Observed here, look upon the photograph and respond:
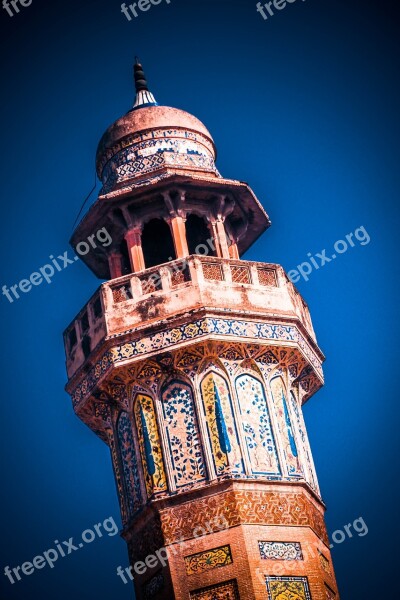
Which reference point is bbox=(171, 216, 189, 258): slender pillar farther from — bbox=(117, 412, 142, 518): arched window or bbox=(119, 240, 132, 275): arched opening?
bbox=(117, 412, 142, 518): arched window

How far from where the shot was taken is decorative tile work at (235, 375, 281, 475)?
1531cm

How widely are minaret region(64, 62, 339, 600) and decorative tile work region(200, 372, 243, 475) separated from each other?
14 mm

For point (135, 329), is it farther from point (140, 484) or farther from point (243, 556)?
point (243, 556)

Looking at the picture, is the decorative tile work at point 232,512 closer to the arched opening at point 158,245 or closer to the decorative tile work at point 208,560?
the decorative tile work at point 208,560

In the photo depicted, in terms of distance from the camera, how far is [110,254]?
17688mm

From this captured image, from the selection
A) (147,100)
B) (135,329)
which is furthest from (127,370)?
(147,100)

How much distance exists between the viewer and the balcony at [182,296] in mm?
15797

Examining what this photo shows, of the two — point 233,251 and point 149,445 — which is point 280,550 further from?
point 233,251

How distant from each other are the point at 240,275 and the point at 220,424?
1.89m

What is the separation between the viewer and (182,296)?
15805 millimetres

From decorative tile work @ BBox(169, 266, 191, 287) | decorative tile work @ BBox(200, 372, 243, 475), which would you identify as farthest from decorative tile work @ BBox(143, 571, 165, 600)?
decorative tile work @ BBox(169, 266, 191, 287)

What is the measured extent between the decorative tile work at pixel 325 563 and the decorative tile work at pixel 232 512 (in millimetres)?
401

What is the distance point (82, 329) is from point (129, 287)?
0.87 m

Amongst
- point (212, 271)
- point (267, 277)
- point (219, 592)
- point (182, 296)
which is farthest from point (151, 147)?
point (219, 592)
